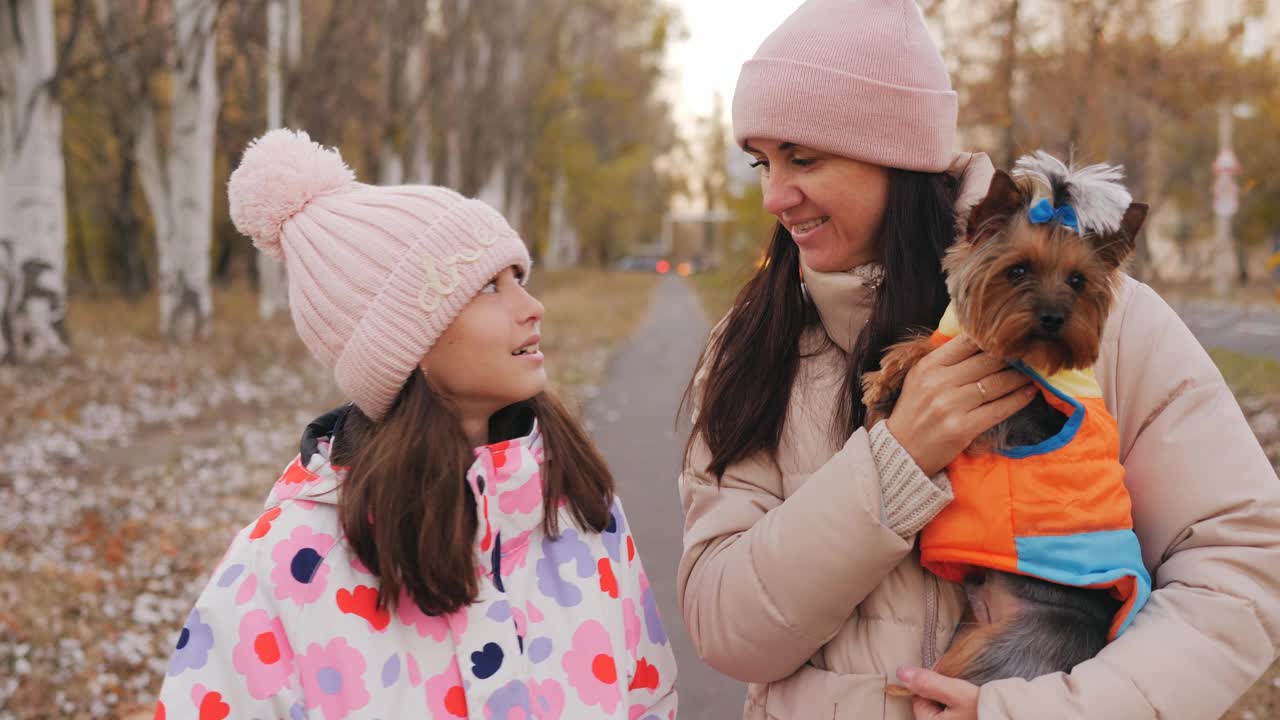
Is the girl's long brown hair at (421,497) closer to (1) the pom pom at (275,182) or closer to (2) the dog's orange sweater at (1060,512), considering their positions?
(1) the pom pom at (275,182)

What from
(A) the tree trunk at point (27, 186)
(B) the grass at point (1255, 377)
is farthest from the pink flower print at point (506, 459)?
(A) the tree trunk at point (27, 186)

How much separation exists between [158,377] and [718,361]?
502 inches

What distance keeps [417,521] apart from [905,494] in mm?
1003

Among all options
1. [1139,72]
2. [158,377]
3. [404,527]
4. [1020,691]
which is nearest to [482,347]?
[404,527]

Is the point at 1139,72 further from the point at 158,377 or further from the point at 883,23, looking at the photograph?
the point at 158,377

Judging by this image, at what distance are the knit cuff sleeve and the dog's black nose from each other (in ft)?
1.18

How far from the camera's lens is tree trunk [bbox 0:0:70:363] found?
1268 cm

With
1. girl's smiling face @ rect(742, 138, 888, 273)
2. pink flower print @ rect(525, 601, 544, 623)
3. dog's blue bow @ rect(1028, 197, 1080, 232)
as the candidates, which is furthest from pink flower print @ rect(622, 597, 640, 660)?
dog's blue bow @ rect(1028, 197, 1080, 232)

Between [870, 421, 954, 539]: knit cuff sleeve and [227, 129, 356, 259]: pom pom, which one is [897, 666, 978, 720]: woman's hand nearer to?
[870, 421, 954, 539]: knit cuff sleeve

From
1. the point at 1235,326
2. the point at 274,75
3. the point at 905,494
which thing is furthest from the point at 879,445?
the point at 274,75

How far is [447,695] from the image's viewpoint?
2.18 m

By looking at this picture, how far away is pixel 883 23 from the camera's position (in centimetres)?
231

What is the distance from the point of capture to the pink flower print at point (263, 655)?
2039 mm

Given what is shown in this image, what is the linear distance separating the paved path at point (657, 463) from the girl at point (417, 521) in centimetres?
204
